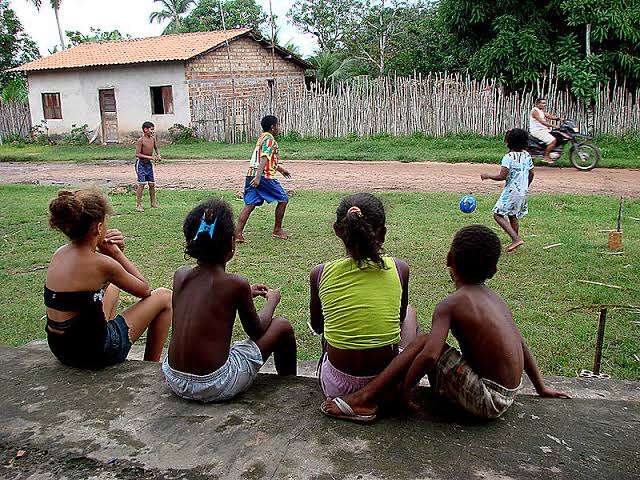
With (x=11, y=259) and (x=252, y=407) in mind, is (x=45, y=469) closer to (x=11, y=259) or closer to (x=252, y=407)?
(x=252, y=407)

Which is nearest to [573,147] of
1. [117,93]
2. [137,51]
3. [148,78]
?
[148,78]

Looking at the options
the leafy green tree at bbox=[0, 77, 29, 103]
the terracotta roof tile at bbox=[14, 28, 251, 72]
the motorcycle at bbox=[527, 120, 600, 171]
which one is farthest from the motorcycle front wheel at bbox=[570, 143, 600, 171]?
the leafy green tree at bbox=[0, 77, 29, 103]

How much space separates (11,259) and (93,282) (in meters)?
4.76

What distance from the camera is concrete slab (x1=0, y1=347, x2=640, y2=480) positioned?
2541 mm

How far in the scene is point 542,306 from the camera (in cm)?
552

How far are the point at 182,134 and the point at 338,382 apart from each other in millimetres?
21934

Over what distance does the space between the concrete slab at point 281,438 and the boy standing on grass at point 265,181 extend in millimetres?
4948

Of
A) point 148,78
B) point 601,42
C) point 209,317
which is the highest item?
point 601,42

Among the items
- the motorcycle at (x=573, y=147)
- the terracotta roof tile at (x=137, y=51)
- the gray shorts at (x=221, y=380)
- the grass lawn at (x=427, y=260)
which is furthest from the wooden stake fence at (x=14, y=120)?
the gray shorts at (x=221, y=380)

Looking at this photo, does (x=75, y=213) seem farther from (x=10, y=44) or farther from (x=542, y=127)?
(x=10, y=44)

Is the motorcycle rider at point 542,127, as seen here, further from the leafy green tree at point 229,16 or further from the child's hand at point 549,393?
the leafy green tree at point 229,16

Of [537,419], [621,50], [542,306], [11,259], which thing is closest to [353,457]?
[537,419]

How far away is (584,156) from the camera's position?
14148 millimetres

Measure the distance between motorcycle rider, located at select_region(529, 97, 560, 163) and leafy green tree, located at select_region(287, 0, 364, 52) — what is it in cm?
2035
